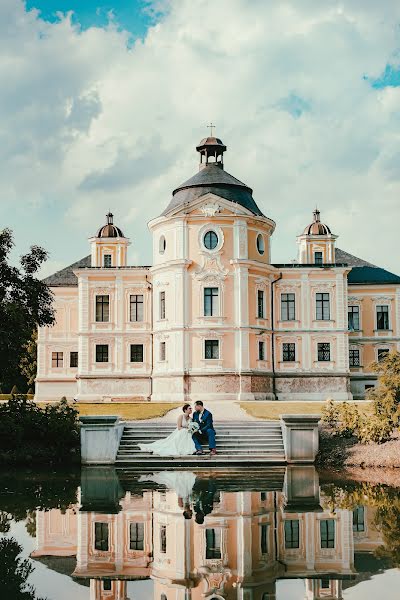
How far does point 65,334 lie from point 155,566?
135 feet

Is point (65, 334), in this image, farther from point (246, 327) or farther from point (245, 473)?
point (245, 473)

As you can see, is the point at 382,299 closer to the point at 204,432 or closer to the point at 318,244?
the point at 318,244

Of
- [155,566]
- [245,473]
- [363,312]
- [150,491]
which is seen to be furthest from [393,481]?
[363,312]

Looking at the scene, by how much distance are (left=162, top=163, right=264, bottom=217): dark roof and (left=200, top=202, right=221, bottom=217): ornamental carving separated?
28.4 inches

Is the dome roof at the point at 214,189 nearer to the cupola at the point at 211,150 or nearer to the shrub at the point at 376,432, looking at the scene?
the cupola at the point at 211,150

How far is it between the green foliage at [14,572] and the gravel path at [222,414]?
14.1 metres

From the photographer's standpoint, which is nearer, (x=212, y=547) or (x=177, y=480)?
(x=212, y=547)

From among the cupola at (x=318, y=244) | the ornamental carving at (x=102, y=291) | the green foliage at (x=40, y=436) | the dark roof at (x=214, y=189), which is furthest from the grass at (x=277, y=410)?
the cupola at (x=318, y=244)

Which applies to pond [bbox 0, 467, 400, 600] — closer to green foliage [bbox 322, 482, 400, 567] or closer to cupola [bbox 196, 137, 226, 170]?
green foliage [bbox 322, 482, 400, 567]

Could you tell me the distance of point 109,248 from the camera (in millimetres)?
52781

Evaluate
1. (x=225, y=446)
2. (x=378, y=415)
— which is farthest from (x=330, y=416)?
(x=225, y=446)

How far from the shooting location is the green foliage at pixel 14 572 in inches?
325

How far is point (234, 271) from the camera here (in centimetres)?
4241

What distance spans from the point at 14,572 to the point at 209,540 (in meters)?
2.95
